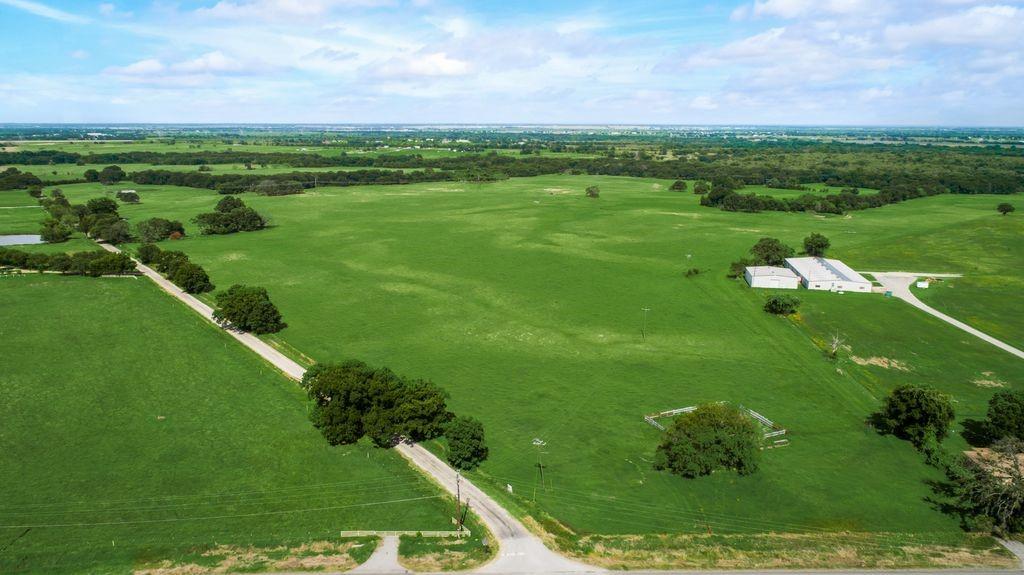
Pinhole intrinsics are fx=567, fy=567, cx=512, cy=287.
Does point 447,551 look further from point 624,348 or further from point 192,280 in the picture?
point 192,280

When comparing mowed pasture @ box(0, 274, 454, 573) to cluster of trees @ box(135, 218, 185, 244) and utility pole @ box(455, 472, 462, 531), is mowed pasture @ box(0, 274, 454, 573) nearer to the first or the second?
utility pole @ box(455, 472, 462, 531)

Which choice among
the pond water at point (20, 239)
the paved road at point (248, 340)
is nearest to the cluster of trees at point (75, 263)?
the paved road at point (248, 340)

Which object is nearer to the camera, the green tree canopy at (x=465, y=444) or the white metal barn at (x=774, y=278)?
the green tree canopy at (x=465, y=444)

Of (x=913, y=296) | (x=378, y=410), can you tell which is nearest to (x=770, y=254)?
(x=913, y=296)

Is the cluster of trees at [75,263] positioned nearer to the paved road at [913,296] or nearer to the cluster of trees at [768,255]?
the cluster of trees at [768,255]

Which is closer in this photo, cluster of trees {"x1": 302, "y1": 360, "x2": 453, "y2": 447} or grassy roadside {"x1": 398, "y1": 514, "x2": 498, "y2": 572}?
grassy roadside {"x1": 398, "y1": 514, "x2": 498, "y2": 572}

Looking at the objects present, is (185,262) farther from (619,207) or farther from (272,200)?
(619,207)

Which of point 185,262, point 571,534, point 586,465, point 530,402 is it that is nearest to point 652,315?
point 530,402

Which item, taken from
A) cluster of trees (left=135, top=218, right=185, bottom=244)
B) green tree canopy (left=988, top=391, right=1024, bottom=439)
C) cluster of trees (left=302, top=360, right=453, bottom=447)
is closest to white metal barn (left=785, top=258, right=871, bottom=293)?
green tree canopy (left=988, top=391, right=1024, bottom=439)
